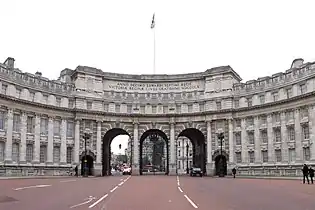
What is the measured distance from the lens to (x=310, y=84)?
5628cm

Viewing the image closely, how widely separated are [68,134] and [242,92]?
30.2 metres

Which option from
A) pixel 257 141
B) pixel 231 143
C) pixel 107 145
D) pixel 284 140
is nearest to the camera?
pixel 284 140

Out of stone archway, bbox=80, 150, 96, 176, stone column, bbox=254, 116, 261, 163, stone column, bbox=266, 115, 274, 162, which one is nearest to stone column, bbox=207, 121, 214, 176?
stone column, bbox=254, 116, 261, 163

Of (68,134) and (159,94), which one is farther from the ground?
(159,94)

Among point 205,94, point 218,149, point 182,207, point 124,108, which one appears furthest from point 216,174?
point 182,207

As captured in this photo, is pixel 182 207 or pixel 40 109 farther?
pixel 40 109

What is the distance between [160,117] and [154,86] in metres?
6.13

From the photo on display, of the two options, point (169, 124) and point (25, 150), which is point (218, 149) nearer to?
point (169, 124)

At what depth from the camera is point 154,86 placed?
74.9 m

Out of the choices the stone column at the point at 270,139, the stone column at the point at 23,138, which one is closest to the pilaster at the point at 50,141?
the stone column at the point at 23,138

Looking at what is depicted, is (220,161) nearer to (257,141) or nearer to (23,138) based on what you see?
(257,141)

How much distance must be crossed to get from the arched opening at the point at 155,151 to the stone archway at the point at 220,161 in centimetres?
Answer: 920

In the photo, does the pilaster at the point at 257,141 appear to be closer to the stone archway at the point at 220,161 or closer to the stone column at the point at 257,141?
the stone column at the point at 257,141

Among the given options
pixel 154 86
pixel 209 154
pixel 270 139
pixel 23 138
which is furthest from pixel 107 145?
pixel 270 139
